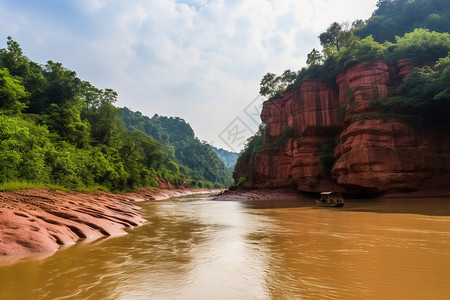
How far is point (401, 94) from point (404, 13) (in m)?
31.9

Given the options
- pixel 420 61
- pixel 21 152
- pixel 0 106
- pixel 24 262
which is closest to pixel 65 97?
pixel 0 106

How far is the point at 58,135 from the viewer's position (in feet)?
84.1

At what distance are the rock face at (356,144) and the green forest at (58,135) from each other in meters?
26.9

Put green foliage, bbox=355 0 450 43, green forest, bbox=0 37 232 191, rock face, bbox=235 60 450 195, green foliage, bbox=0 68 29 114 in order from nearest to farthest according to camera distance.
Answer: green forest, bbox=0 37 232 191
green foliage, bbox=0 68 29 114
rock face, bbox=235 60 450 195
green foliage, bbox=355 0 450 43

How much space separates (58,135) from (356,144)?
110 ft

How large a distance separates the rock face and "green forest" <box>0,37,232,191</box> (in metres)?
26.9

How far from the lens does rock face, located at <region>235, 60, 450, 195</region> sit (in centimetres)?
2312

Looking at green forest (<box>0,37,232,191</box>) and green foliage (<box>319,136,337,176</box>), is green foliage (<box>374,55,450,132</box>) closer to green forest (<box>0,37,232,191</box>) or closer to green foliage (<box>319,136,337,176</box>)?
green foliage (<box>319,136,337,176</box>)

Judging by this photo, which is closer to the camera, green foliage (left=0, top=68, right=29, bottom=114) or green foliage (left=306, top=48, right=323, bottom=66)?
green foliage (left=0, top=68, right=29, bottom=114)

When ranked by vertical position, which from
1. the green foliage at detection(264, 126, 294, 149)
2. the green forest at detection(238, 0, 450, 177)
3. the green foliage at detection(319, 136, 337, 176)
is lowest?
the green foliage at detection(319, 136, 337, 176)

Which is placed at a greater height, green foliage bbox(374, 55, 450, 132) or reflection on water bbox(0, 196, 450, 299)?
green foliage bbox(374, 55, 450, 132)

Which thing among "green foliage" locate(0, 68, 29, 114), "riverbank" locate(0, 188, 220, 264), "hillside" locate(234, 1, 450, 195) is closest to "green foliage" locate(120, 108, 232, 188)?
"hillside" locate(234, 1, 450, 195)

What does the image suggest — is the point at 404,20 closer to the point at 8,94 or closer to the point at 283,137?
the point at 283,137

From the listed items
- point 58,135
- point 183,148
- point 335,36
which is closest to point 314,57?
point 335,36
